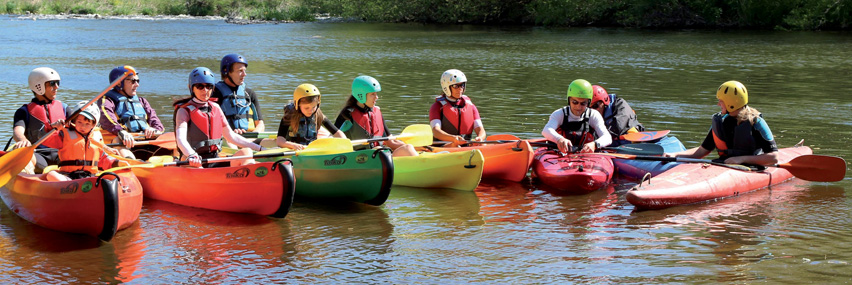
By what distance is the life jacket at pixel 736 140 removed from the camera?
755 cm

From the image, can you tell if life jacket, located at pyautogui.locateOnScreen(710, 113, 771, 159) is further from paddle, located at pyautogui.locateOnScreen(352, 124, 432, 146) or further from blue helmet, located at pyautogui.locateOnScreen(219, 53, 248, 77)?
blue helmet, located at pyautogui.locateOnScreen(219, 53, 248, 77)

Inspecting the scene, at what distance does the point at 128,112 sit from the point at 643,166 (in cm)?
519

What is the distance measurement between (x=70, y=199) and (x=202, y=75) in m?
1.59

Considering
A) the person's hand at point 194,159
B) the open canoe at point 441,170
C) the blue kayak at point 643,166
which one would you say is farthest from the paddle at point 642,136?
the person's hand at point 194,159

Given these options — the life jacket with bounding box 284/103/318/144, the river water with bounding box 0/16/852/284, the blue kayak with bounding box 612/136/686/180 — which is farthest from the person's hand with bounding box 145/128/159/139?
the blue kayak with bounding box 612/136/686/180

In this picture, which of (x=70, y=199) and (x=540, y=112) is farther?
(x=540, y=112)

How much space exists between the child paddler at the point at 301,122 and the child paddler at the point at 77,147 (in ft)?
5.18

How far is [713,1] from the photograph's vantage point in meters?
38.2

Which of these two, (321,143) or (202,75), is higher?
(202,75)

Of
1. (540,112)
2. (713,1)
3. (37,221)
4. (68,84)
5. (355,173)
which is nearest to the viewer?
(37,221)

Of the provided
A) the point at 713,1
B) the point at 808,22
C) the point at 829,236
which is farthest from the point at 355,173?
the point at 713,1

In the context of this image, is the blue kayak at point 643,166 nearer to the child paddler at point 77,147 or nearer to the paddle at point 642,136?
the paddle at point 642,136

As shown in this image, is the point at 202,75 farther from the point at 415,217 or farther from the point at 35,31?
the point at 35,31

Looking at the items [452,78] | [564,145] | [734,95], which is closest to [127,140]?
[452,78]
